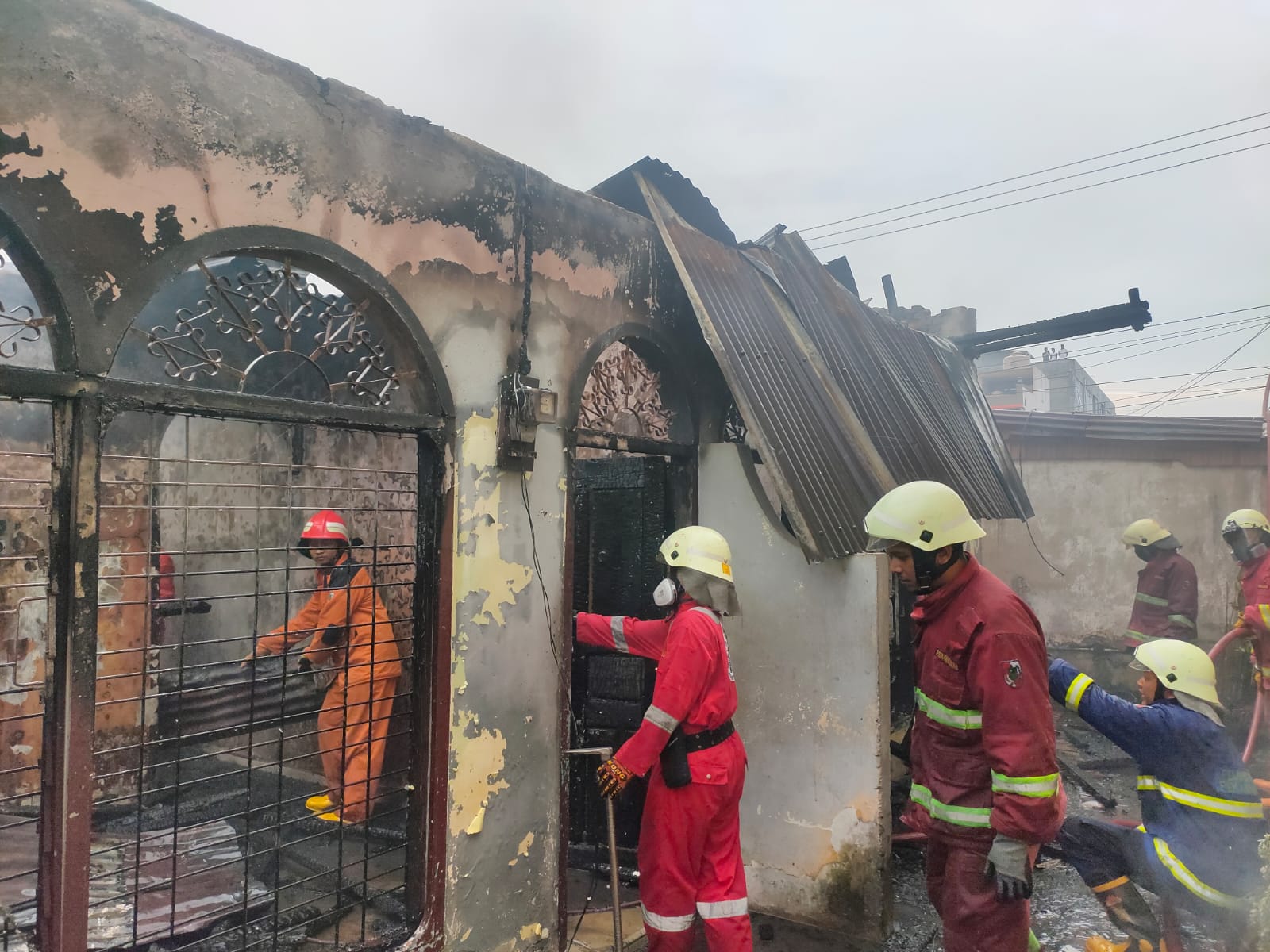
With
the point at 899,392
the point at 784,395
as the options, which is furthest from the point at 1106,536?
the point at 784,395

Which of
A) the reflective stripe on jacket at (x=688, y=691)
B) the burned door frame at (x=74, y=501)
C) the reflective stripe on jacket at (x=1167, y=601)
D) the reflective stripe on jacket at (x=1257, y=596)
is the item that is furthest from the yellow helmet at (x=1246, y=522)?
the burned door frame at (x=74, y=501)

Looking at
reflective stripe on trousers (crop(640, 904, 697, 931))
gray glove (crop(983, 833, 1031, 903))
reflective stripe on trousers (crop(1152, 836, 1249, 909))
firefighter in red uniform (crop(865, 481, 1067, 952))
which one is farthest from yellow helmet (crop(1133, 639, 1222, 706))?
reflective stripe on trousers (crop(640, 904, 697, 931))

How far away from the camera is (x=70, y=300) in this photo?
247 centimetres

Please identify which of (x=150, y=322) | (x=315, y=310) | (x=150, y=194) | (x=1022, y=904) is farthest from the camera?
(x=315, y=310)

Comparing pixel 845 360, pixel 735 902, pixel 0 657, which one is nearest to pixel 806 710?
pixel 735 902

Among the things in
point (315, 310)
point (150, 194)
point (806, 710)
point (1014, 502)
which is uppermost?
point (315, 310)

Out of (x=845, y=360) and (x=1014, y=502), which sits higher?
(x=845, y=360)

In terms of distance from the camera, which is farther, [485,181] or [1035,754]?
[485,181]

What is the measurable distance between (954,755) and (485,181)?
341 cm

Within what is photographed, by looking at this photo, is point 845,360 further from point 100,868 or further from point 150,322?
point 100,868

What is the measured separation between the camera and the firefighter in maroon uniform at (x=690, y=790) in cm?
377

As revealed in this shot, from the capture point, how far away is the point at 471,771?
374 cm

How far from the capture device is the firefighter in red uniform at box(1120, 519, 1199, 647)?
788 centimetres

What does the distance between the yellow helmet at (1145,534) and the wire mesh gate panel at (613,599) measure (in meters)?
5.95
